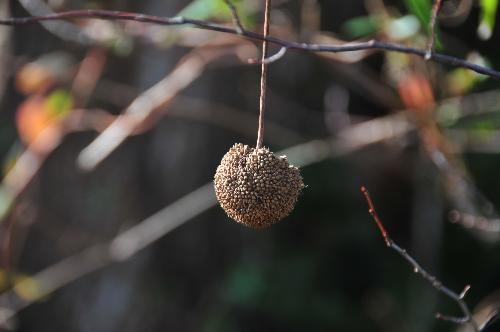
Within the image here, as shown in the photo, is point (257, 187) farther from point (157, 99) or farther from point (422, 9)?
point (157, 99)

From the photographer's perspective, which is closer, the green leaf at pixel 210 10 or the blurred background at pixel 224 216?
the green leaf at pixel 210 10

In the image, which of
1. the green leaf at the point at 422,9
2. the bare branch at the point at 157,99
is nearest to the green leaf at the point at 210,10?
the bare branch at the point at 157,99

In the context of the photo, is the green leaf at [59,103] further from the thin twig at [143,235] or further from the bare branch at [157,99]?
the thin twig at [143,235]

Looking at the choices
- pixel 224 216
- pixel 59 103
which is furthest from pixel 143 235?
pixel 59 103

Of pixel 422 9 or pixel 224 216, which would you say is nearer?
pixel 422 9

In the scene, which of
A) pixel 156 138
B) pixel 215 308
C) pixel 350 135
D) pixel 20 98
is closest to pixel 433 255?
pixel 350 135

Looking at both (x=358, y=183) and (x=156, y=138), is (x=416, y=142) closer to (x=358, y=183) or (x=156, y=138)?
(x=358, y=183)

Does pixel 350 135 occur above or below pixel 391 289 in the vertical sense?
above

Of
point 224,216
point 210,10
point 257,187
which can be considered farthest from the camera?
point 224,216
